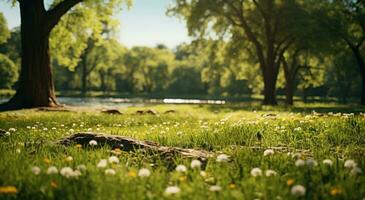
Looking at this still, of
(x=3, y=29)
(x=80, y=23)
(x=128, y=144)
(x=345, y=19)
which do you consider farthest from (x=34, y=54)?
(x=3, y=29)

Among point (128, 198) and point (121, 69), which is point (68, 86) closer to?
point (121, 69)

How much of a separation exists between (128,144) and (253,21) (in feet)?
120

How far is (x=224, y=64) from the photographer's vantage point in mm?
49656

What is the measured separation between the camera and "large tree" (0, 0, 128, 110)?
1000 inches

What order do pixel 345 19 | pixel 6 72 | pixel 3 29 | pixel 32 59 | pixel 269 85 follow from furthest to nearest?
pixel 6 72
pixel 3 29
pixel 269 85
pixel 345 19
pixel 32 59

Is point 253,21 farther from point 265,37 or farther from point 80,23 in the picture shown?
point 80,23

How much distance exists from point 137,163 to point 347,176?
10.9 feet

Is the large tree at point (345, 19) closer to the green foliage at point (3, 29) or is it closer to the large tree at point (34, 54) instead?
the large tree at point (34, 54)

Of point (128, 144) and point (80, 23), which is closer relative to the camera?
point (128, 144)

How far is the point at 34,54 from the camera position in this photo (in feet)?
84.3

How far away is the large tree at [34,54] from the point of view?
25.4 metres

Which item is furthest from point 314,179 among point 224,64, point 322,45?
point 224,64

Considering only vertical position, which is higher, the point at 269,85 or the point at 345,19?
the point at 345,19

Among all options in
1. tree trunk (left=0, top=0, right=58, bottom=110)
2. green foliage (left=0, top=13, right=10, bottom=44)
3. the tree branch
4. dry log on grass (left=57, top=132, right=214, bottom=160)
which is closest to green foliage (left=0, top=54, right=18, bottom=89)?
green foliage (left=0, top=13, right=10, bottom=44)
